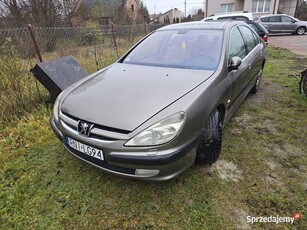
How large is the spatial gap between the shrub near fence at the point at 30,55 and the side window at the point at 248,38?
11.9 feet

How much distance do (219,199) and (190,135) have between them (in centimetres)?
68

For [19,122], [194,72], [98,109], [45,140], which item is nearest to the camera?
[98,109]

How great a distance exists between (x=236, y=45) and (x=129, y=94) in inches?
71.0

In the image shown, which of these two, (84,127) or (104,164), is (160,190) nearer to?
(104,164)

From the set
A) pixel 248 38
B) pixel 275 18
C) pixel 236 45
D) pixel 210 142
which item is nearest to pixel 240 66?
pixel 236 45

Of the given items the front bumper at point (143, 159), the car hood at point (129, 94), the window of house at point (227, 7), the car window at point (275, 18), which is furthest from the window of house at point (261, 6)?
the front bumper at point (143, 159)

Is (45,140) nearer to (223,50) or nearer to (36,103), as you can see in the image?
(36,103)

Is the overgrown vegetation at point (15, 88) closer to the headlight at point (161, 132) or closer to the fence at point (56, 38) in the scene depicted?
the fence at point (56, 38)

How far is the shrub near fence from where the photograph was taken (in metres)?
3.40

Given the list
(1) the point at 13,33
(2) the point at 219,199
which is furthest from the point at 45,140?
(1) the point at 13,33

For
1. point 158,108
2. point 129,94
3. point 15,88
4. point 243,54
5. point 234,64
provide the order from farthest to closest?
point 15,88
point 243,54
point 234,64
point 129,94
point 158,108

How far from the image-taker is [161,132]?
1.59 m

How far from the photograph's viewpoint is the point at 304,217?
1.70m

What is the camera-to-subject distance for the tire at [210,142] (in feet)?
6.49
